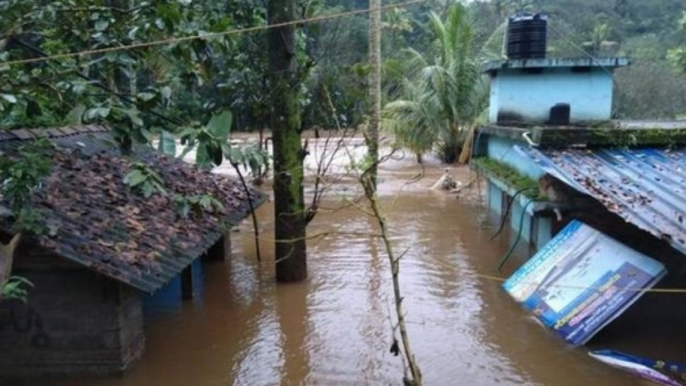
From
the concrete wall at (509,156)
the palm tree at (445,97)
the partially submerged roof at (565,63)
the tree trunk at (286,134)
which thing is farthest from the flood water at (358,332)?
the palm tree at (445,97)

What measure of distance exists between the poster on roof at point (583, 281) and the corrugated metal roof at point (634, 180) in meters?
0.71

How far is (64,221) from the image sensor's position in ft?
18.4

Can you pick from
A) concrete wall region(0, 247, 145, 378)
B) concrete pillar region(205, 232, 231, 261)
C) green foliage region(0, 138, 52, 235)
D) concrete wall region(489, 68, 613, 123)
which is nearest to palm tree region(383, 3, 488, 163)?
concrete wall region(489, 68, 613, 123)

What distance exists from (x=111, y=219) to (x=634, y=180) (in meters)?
5.63

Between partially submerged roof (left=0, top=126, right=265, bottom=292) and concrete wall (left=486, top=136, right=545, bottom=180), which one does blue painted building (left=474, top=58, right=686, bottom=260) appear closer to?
concrete wall (left=486, top=136, right=545, bottom=180)

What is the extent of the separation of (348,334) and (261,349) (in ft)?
3.48

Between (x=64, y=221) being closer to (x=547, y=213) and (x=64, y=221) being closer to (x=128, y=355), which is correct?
(x=128, y=355)

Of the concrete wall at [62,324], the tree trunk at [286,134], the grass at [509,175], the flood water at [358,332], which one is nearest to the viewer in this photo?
the concrete wall at [62,324]

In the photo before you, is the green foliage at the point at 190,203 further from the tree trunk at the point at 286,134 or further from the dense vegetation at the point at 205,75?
the tree trunk at the point at 286,134

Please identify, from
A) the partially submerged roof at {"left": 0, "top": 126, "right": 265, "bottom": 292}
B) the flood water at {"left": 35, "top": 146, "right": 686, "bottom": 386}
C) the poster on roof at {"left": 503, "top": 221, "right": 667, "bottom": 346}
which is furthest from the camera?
the poster on roof at {"left": 503, "top": 221, "right": 667, "bottom": 346}

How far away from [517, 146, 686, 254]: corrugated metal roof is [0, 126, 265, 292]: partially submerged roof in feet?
13.2

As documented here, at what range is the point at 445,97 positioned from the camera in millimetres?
21953

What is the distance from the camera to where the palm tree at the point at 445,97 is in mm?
21906

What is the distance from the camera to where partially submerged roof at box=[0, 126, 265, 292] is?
5297mm
